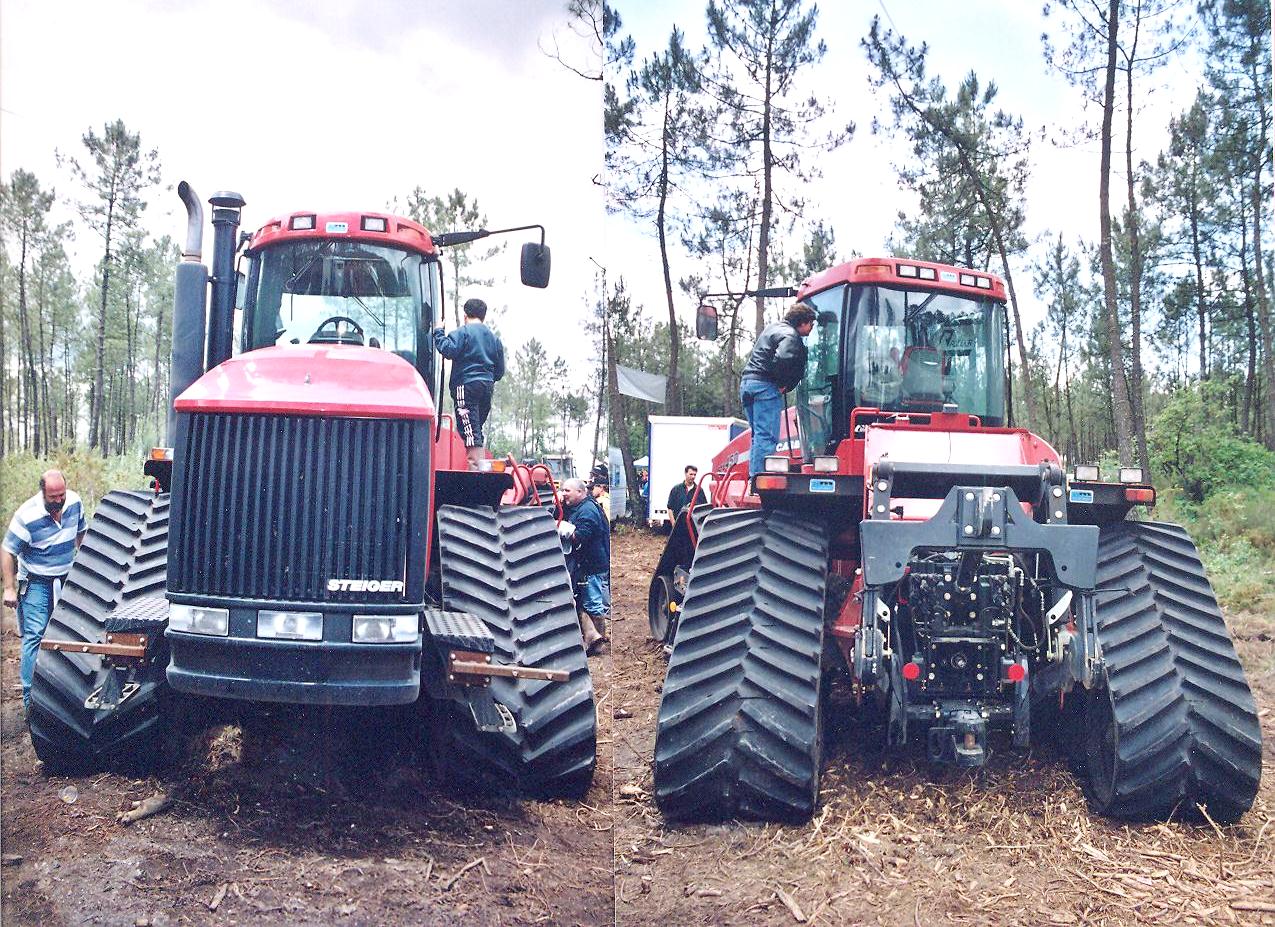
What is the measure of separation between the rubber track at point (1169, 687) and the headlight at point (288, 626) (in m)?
2.41

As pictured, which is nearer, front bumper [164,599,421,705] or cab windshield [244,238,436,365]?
front bumper [164,599,421,705]

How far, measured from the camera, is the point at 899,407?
369 centimetres

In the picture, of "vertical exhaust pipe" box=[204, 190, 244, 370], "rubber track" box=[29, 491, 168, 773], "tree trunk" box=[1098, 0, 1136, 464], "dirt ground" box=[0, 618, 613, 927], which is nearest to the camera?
"dirt ground" box=[0, 618, 613, 927]

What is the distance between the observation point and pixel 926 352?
3.71 meters

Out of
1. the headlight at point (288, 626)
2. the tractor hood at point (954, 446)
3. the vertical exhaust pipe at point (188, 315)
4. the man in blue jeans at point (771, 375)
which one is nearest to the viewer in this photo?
the headlight at point (288, 626)

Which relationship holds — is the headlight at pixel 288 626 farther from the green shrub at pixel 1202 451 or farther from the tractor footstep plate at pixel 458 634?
the green shrub at pixel 1202 451

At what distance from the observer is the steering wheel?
3.89 m

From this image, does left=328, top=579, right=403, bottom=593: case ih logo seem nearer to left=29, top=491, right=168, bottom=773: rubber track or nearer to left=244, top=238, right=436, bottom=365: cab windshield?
left=29, top=491, right=168, bottom=773: rubber track

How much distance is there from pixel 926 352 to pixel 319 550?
7.44ft

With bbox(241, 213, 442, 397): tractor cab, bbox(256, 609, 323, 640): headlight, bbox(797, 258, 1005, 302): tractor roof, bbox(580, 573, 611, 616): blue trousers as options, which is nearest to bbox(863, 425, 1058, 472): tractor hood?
bbox(797, 258, 1005, 302): tractor roof

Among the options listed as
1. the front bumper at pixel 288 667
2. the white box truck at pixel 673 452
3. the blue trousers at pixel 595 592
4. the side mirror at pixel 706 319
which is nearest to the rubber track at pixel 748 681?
the side mirror at pixel 706 319

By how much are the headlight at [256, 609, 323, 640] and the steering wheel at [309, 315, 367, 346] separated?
52.6 inches

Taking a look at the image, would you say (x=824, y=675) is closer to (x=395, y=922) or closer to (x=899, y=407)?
(x=899, y=407)

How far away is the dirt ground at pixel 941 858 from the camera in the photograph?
7.50 feet
